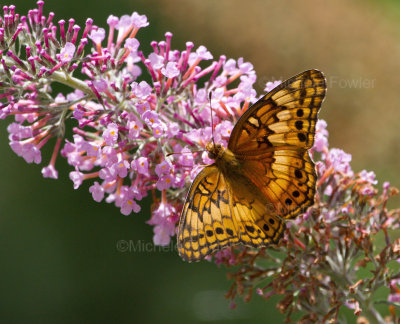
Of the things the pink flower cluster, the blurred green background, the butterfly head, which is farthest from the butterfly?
the blurred green background

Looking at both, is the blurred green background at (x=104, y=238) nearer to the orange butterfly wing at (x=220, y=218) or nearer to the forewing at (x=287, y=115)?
the orange butterfly wing at (x=220, y=218)

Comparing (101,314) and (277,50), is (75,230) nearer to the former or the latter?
(101,314)

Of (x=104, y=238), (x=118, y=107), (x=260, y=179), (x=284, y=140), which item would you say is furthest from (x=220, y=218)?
(x=104, y=238)

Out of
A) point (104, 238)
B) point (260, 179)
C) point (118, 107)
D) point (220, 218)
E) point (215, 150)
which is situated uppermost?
point (104, 238)

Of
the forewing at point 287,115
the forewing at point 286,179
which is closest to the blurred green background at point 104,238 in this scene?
the forewing at point 286,179

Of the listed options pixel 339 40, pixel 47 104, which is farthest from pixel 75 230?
pixel 339 40

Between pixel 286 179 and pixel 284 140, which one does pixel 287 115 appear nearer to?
pixel 284 140
